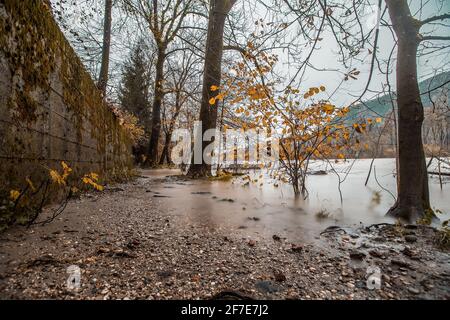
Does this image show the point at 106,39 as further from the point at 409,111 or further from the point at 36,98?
the point at 409,111

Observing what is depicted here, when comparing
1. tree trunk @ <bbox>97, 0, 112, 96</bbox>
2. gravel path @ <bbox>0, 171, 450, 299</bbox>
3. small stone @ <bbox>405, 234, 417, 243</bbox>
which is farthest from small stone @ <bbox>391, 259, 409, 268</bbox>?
tree trunk @ <bbox>97, 0, 112, 96</bbox>

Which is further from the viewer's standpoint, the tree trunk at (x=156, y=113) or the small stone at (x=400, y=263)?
the tree trunk at (x=156, y=113)

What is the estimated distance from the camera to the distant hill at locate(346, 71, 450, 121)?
8.22 ft

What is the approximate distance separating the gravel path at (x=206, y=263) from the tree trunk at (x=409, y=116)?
0.59 meters

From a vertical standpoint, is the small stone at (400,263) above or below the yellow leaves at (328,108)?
below

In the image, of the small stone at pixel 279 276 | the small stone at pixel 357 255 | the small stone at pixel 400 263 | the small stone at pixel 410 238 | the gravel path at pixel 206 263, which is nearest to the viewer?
the gravel path at pixel 206 263

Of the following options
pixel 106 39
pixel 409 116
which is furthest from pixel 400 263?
pixel 106 39

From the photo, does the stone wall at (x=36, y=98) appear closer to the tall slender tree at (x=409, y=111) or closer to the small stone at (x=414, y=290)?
the small stone at (x=414, y=290)

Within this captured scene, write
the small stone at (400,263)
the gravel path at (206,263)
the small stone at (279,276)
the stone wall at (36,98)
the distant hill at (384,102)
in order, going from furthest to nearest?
the distant hill at (384,102) → the stone wall at (36,98) → the small stone at (400,263) → the small stone at (279,276) → the gravel path at (206,263)

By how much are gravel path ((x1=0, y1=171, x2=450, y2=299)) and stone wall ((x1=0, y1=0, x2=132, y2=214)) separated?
0.62m

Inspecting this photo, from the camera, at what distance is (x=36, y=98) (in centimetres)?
221

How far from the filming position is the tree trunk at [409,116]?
102 inches

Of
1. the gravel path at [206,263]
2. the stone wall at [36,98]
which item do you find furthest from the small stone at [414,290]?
the stone wall at [36,98]
